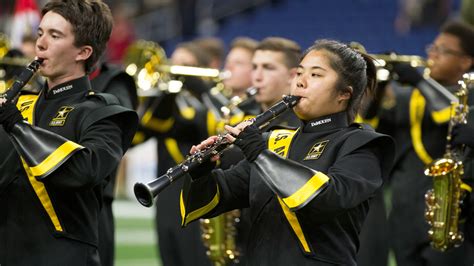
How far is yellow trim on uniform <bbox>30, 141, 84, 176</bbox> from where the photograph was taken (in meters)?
3.87

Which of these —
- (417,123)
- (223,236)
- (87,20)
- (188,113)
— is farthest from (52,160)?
(188,113)

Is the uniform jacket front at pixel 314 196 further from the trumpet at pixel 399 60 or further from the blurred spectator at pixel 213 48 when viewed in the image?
the blurred spectator at pixel 213 48

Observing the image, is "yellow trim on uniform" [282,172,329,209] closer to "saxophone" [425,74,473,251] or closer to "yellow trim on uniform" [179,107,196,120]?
"saxophone" [425,74,473,251]

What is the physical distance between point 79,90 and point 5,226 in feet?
2.09

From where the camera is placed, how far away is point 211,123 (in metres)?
7.46

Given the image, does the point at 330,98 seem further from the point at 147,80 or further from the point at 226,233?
the point at 147,80

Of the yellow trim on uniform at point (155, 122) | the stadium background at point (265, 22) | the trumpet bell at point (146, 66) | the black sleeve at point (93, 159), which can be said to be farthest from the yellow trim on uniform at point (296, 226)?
the stadium background at point (265, 22)

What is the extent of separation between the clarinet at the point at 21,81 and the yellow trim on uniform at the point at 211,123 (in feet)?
10.6

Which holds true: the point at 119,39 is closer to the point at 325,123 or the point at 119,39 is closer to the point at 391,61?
the point at 391,61

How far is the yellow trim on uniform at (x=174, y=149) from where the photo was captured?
24.7 feet

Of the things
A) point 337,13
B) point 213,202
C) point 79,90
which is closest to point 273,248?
point 213,202

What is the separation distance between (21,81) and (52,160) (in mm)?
385

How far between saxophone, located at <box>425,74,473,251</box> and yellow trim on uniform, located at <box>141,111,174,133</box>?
2.64m

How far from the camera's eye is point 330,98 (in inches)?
160
